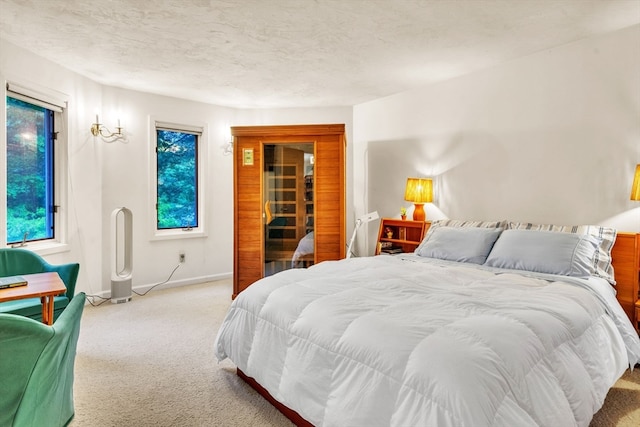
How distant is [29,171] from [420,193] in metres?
3.87

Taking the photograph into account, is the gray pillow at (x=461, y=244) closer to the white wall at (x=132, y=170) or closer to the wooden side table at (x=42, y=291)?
the white wall at (x=132, y=170)

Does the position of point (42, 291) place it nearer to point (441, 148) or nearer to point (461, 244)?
point (461, 244)

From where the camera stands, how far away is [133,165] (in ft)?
14.7

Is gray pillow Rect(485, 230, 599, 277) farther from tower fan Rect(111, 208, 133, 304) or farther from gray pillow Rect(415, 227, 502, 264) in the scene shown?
tower fan Rect(111, 208, 133, 304)

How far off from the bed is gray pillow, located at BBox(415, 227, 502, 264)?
13cm

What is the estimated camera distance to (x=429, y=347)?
137 centimetres

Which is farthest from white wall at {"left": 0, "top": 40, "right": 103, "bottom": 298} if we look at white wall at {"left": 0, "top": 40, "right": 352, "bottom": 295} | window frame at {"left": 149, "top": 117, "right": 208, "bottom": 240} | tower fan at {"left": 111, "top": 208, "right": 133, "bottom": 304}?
window frame at {"left": 149, "top": 117, "right": 208, "bottom": 240}

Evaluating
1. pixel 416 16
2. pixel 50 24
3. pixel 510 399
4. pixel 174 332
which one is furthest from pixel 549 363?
pixel 50 24

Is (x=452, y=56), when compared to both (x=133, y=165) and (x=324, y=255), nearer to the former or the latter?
(x=324, y=255)

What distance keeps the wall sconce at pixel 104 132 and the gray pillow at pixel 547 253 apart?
4.12 metres

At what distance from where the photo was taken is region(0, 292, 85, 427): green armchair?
51.4 inches

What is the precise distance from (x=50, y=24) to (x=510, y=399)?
144 inches

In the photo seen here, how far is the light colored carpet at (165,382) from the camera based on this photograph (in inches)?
76.6

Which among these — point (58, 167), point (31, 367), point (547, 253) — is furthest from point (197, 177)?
point (547, 253)
